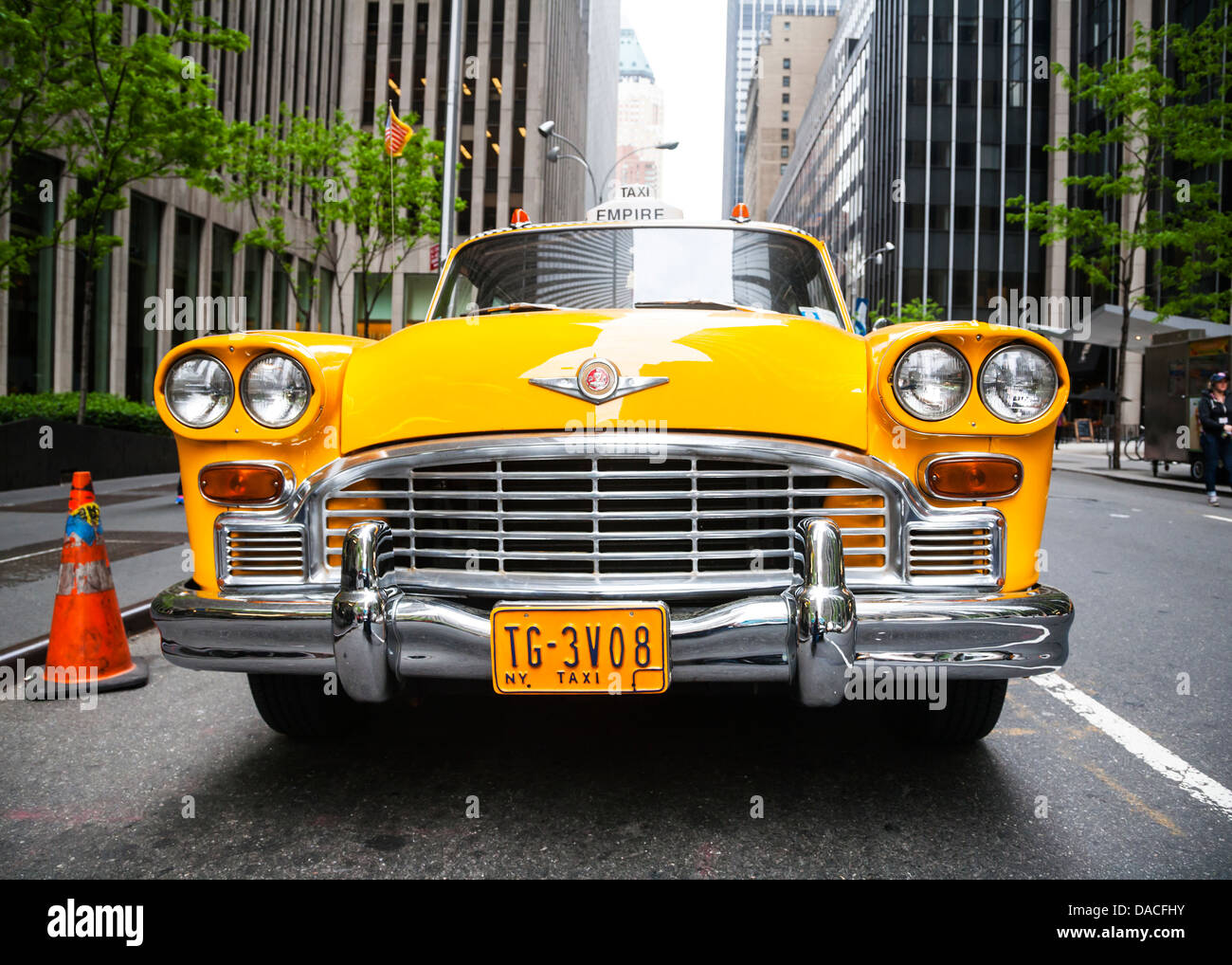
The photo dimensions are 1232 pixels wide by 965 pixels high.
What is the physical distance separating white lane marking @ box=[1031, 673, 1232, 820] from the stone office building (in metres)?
4.95

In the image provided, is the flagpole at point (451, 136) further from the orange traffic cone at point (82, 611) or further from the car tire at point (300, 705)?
the car tire at point (300, 705)

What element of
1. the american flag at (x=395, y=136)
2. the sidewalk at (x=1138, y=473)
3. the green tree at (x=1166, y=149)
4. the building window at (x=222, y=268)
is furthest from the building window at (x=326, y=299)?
the sidewalk at (x=1138, y=473)

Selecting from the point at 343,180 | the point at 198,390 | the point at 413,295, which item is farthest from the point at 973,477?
the point at 413,295

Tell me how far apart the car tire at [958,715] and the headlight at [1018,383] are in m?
0.80

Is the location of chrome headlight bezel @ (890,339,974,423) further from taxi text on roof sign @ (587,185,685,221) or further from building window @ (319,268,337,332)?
building window @ (319,268,337,332)

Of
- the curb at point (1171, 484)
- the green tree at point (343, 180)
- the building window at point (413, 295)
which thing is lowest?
the curb at point (1171, 484)

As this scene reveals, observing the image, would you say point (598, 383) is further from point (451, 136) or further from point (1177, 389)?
point (1177, 389)

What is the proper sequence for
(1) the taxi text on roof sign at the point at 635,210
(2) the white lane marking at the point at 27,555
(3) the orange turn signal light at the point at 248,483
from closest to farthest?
(3) the orange turn signal light at the point at 248,483 < (1) the taxi text on roof sign at the point at 635,210 < (2) the white lane marking at the point at 27,555

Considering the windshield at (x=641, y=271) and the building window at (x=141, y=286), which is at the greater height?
the building window at (x=141, y=286)

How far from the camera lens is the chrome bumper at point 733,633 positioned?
2193 millimetres

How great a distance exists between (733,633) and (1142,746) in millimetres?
1870

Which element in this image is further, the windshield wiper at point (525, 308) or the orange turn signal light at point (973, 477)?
the windshield wiper at point (525, 308)

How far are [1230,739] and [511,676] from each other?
2598mm
